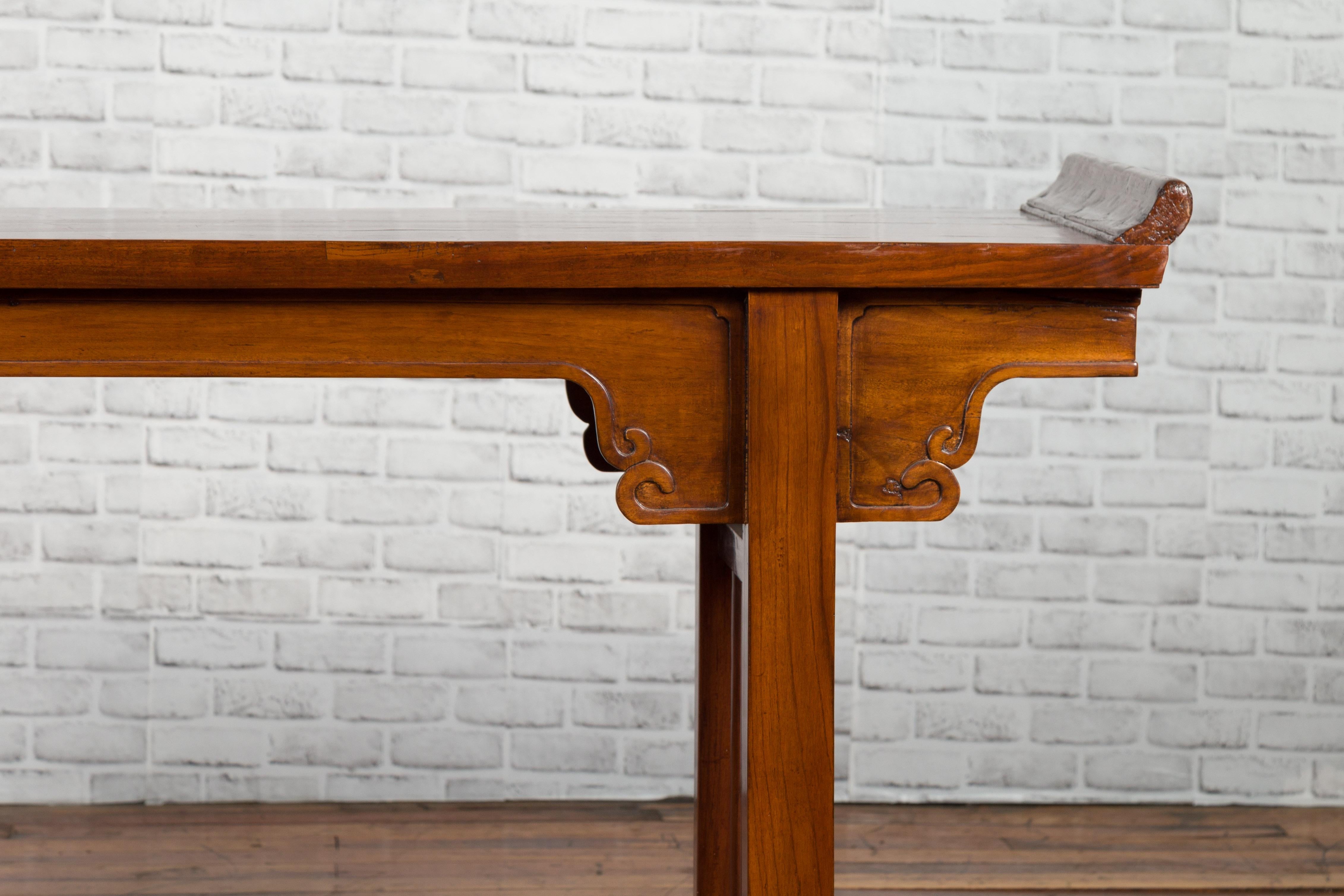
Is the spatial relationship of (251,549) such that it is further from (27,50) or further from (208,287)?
(208,287)

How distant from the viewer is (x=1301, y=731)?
8.09 feet

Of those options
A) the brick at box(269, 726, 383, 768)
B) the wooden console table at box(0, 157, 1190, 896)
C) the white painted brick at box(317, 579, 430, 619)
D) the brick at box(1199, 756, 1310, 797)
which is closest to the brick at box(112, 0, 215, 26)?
the white painted brick at box(317, 579, 430, 619)

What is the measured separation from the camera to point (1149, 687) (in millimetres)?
2459

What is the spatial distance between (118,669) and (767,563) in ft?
5.81

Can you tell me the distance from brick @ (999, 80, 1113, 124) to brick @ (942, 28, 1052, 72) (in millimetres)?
33

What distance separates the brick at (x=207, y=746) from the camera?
244 centimetres

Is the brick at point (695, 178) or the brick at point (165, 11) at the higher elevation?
the brick at point (165, 11)

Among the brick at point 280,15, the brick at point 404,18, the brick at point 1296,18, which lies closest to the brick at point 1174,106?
the brick at point 1296,18

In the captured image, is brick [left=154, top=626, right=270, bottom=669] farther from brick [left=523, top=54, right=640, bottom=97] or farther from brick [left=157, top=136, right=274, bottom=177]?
brick [left=523, top=54, right=640, bottom=97]

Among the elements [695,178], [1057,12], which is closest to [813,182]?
[695,178]

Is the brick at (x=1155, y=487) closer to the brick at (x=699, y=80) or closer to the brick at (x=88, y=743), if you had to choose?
the brick at (x=699, y=80)

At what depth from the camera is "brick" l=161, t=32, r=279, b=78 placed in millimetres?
2330

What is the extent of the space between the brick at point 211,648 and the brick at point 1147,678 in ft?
5.03

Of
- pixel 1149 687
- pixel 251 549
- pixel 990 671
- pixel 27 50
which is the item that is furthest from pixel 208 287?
pixel 1149 687
